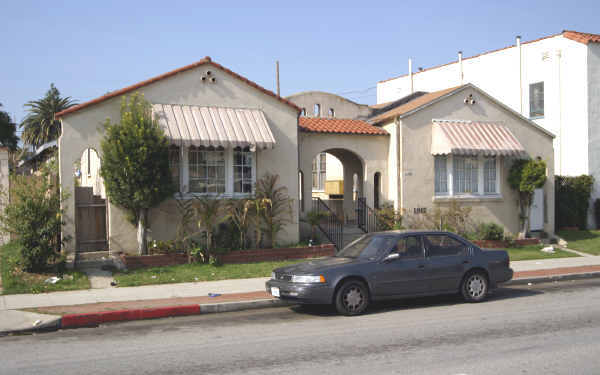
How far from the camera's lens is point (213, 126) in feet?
46.4

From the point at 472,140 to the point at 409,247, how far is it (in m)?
8.74

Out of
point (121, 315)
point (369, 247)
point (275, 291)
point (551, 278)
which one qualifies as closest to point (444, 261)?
point (369, 247)

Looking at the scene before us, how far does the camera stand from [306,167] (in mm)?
16562

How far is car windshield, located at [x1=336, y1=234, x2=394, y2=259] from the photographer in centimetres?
966

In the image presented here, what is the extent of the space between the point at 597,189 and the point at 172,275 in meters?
17.7

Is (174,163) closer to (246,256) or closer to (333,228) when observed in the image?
(246,256)

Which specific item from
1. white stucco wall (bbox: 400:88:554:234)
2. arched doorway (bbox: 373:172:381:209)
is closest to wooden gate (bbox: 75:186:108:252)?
arched doorway (bbox: 373:172:381:209)

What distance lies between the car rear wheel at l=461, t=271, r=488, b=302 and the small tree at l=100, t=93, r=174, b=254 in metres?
7.27

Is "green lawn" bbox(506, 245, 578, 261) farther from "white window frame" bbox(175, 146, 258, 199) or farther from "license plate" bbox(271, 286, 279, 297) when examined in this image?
"license plate" bbox(271, 286, 279, 297)

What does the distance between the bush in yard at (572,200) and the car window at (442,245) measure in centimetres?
1258

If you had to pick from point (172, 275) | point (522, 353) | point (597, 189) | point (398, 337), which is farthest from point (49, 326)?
point (597, 189)

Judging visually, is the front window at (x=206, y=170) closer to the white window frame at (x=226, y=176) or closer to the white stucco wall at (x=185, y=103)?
the white window frame at (x=226, y=176)

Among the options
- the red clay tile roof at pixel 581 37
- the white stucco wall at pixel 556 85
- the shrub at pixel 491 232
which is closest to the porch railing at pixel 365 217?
the shrub at pixel 491 232

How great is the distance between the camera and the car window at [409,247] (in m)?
9.68
